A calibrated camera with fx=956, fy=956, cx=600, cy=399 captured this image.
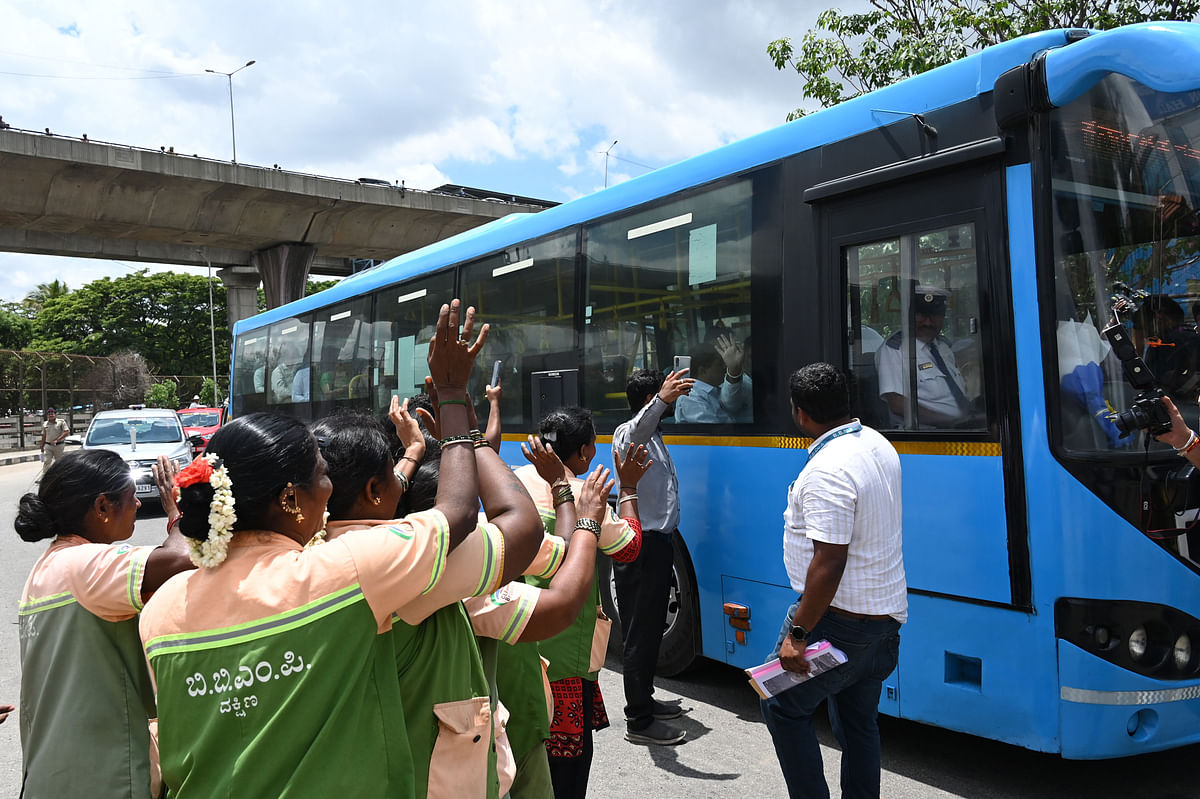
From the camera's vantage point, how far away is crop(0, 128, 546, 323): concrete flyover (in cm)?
2419

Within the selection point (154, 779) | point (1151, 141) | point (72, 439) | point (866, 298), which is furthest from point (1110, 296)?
point (72, 439)

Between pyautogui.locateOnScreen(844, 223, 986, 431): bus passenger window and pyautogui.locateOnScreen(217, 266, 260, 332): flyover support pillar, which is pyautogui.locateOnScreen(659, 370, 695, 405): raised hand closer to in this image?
pyautogui.locateOnScreen(844, 223, 986, 431): bus passenger window

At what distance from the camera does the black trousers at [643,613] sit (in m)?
4.97

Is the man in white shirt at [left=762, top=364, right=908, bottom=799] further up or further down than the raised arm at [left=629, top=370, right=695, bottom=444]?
further down

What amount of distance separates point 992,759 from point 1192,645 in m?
1.20

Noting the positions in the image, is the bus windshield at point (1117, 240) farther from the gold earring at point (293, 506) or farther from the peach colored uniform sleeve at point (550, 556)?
the gold earring at point (293, 506)

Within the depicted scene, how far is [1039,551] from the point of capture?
12.6 feet

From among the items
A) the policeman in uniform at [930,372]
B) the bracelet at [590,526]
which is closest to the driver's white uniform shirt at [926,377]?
the policeman in uniform at [930,372]

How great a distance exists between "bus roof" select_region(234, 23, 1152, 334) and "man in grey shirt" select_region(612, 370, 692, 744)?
1.39 metres

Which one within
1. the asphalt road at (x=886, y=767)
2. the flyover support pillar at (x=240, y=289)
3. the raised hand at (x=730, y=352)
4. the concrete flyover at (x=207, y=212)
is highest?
the concrete flyover at (x=207, y=212)

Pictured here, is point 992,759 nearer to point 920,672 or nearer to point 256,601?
point 920,672

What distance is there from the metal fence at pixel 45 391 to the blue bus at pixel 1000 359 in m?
36.1

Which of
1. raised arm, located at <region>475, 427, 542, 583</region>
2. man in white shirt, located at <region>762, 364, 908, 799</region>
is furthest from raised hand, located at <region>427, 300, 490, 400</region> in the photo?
man in white shirt, located at <region>762, 364, 908, 799</region>

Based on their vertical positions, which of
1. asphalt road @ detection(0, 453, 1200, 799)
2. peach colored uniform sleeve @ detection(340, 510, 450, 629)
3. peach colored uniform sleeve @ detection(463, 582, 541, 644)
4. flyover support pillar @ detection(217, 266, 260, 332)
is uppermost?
flyover support pillar @ detection(217, 266, 260, 332)
